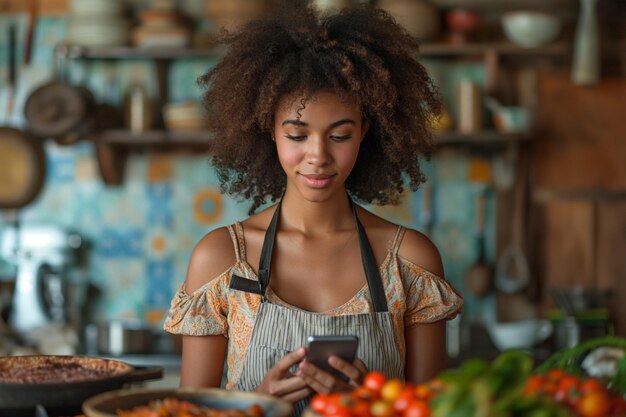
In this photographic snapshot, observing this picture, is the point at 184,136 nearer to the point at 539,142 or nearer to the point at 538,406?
the point at 539,142

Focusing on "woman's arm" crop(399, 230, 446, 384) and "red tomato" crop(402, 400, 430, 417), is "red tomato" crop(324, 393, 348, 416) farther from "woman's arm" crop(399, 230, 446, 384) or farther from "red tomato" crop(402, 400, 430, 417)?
"woman's arm" crop(399, 230, 446, 384)

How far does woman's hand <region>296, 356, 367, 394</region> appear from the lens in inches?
70.0

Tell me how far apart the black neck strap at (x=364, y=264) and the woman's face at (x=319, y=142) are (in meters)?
0.17

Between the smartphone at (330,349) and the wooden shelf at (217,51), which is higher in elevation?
the wooden shelf at (217,51)

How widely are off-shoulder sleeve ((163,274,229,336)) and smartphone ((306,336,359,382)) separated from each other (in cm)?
42

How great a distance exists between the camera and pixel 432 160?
478 centimetres

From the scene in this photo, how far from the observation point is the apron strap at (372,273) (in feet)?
7.04

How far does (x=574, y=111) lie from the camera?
4695 mm

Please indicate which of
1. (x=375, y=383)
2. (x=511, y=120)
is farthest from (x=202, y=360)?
(x=511, y=120)

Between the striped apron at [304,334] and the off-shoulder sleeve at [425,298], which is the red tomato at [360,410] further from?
the off-shoulder sleeve at [425,298]

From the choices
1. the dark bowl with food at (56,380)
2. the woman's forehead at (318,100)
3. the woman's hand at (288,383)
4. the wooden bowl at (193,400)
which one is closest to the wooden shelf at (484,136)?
the woman's forehead at (318,100)

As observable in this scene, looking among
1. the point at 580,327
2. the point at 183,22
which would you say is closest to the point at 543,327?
the point at 580,327

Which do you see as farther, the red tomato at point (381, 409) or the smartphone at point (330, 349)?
the smartphone at point (330, 349)

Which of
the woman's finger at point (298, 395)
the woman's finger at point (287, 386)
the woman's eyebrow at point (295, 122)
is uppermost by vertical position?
the woman's eyebrow at point (295, 122)
